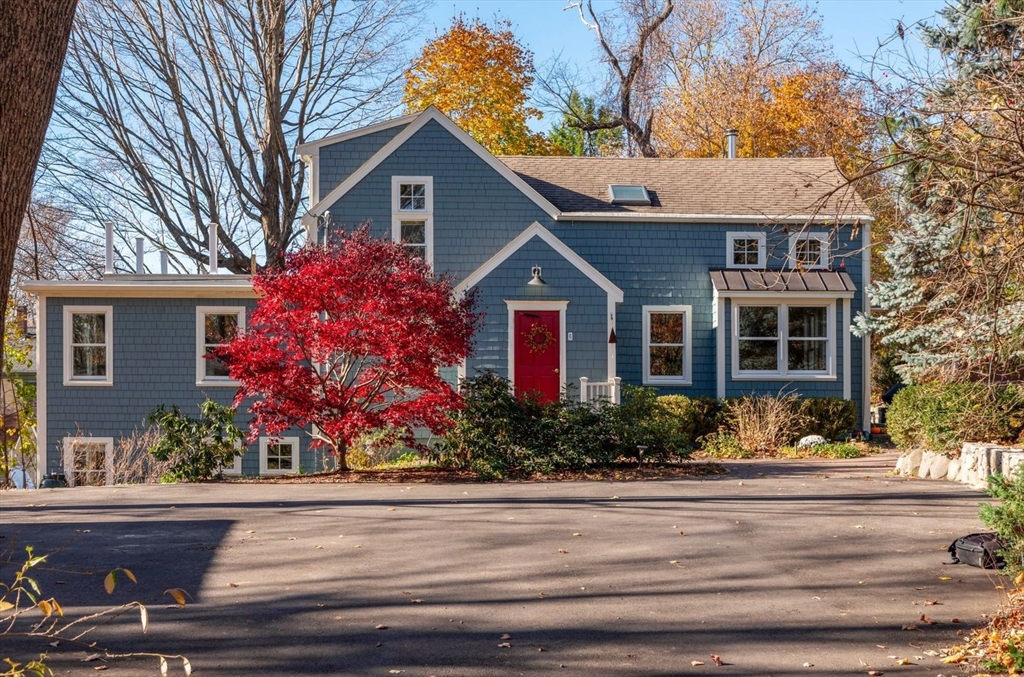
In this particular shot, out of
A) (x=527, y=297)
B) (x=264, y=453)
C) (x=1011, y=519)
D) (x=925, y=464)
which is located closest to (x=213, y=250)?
(x=264, y=453)

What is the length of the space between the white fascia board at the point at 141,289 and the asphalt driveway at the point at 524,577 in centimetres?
799

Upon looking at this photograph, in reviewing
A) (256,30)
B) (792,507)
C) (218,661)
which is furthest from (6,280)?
(256,30)

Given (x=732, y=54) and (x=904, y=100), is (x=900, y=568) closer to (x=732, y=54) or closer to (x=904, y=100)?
(x=904, y=100)

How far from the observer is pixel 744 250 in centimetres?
2189

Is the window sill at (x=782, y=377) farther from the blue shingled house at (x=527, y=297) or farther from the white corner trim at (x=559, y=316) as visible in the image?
the white corner trim at (x=559, y=316)

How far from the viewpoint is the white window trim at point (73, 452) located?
19.5 m

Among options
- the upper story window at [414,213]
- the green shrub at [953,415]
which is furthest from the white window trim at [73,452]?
the green shrub at [953,415]

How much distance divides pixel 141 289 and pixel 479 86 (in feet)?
56.0

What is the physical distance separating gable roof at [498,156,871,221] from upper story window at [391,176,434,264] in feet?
7.61

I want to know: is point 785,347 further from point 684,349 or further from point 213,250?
point 213,250

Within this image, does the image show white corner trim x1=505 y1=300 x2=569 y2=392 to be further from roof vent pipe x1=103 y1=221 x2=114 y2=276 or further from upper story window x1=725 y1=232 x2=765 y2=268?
roof vent pipe x1=103 y1=221 x2=114 y2=276

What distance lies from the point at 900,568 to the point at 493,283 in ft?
41.5

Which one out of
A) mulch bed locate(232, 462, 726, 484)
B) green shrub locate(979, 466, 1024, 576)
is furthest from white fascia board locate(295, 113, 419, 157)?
green shrub locate(979, 466, 1024, 576)

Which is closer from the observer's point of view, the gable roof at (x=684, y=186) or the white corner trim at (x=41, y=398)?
the white corner trim at (x=41, y=398)
